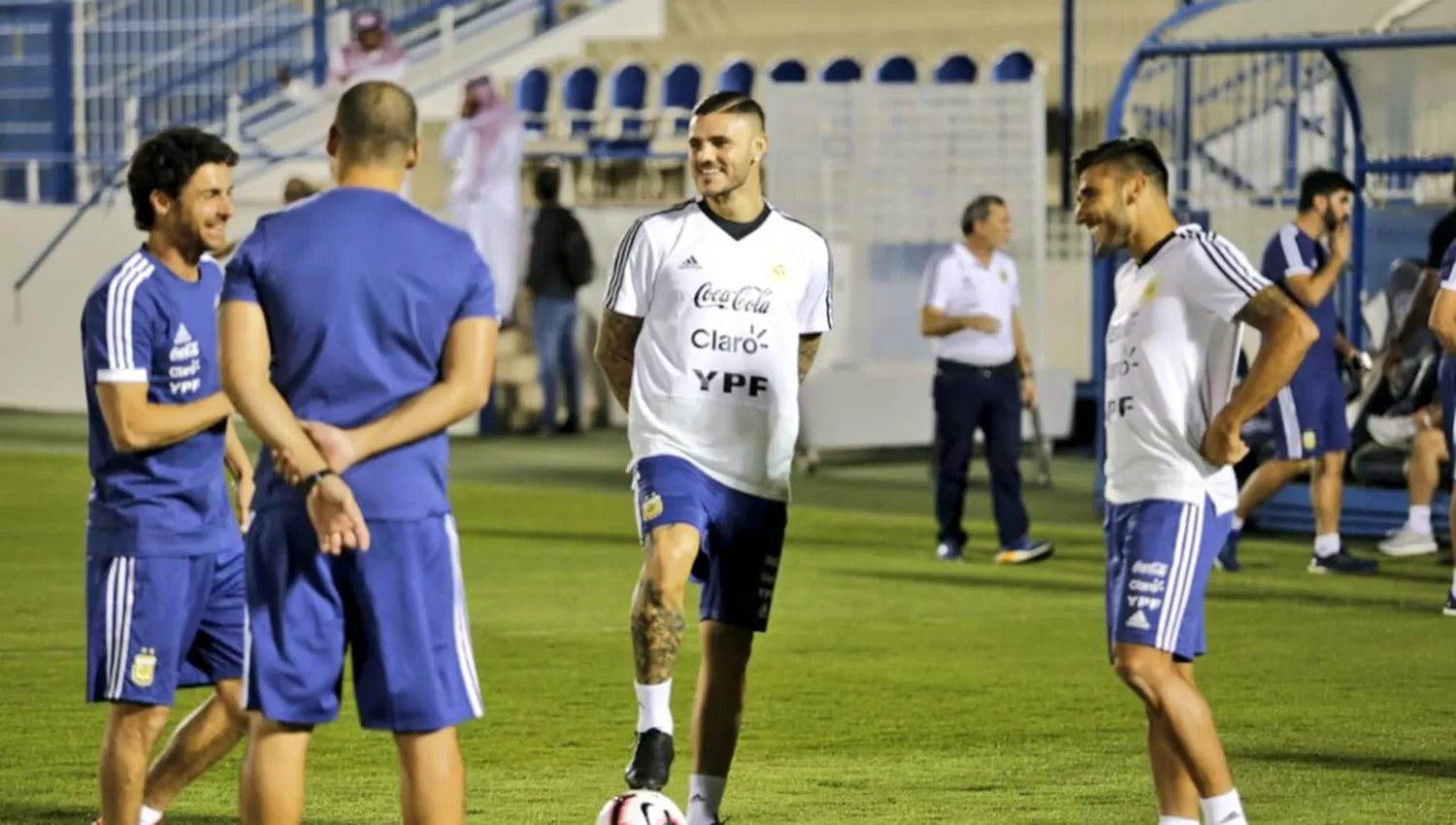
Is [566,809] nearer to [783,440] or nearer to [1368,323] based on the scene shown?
[783,440]

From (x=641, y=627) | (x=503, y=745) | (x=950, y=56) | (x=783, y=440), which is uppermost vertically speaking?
(x=950, y=56)

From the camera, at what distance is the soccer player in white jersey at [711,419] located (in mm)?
7465

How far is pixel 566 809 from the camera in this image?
792 centimetres

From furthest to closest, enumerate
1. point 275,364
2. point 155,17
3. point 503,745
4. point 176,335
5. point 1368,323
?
1. point 155,17
2. point 1368,323
3. point 503,745
4. point 176,335
5. point 275,364

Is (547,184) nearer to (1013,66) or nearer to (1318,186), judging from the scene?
(1013,66)

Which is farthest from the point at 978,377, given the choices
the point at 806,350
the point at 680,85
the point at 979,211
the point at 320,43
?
the point at 320,43

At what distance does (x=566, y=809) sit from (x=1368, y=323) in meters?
10.9

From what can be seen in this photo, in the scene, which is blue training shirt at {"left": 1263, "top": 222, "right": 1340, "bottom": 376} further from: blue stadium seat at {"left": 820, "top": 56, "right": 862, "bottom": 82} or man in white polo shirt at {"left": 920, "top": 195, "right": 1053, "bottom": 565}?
blue stadium seat at {"left": 820, "top": 56, "right": 862, "bottom": 82}

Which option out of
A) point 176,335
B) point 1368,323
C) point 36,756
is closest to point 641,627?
point 176,335

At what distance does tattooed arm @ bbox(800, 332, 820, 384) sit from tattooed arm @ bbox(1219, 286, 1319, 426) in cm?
151

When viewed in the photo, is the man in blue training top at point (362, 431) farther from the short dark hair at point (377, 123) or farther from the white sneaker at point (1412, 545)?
the white sneaker at point (1412, 545)

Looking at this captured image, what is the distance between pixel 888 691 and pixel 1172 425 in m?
3.60

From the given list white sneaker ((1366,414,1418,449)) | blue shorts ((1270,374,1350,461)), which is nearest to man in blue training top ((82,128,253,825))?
blue shorts ((1270,374,1350,461))

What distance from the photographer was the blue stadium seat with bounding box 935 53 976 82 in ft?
84.3
